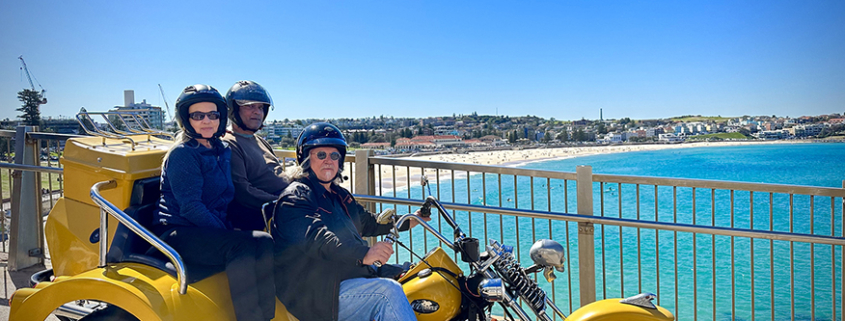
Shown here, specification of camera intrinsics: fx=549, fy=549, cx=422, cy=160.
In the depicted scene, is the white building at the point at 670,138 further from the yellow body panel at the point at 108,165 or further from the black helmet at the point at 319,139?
the yellow body panel at the point at 108,165

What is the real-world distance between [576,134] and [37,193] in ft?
356

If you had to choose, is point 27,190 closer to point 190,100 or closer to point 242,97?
point 242,97

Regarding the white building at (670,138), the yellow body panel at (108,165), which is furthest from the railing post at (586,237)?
the white building at (670,138)

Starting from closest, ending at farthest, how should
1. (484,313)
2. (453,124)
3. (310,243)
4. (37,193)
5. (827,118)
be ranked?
(310,243)
(484,313)
(37,193)
(453,124)
(827,118)

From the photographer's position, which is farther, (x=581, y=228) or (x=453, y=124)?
(x=453, y=124)

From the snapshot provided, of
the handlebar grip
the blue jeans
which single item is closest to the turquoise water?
the handlebar grip

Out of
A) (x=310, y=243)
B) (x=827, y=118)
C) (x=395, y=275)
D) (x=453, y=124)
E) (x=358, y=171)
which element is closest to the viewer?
(x=310, y=243)

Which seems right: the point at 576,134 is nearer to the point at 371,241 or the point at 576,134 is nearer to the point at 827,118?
the point at 827,118

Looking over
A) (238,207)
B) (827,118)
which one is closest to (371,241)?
(238,207)

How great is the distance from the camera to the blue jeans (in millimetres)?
2158

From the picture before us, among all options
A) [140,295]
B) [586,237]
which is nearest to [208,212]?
[140,295]

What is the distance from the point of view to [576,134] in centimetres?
10819

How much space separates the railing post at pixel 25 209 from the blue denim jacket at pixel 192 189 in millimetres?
3306

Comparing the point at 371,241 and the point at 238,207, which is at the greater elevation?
→ the point at 238,207
